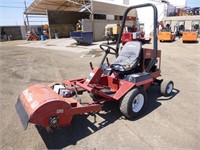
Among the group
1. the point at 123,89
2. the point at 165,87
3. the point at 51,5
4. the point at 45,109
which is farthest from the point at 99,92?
the point at 51,5

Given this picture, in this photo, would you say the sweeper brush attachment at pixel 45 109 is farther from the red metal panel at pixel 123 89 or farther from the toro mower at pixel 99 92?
the red metal panel at pixel 123 89

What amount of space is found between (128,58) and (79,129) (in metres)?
1.90

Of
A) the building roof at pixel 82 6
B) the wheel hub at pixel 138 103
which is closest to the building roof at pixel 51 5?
the building roof at pixel 82 6

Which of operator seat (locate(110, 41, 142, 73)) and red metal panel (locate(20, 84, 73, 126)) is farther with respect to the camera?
operator seat (locate(110, 41, 142, 73))

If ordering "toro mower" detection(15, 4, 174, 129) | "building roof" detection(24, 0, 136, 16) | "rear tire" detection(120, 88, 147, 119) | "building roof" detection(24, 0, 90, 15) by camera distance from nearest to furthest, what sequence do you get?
"toro mower" detection(15, 4, 174, 129) < "rear tire" detection(120, 88, 147, 119) < "building roof" detection(24, 0, 136, 16) < "building roof" detection(24, 0, 90, 15)

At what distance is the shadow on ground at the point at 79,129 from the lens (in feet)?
9.19

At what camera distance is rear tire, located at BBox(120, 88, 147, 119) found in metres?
3.22

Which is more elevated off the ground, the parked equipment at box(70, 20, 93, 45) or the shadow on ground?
the parked equipment at box(70, 20, 93, 45)

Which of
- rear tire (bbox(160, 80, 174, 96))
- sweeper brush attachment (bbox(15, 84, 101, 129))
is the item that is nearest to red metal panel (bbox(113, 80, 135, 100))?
sweeper brush attachment (bbox(15, 84, 101, 129))

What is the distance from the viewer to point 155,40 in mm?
3717

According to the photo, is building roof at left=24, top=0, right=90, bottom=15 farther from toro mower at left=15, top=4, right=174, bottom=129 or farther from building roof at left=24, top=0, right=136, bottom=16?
toro mower at left=15, top=4, right=174, bottom=129

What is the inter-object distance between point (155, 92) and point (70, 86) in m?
2.35

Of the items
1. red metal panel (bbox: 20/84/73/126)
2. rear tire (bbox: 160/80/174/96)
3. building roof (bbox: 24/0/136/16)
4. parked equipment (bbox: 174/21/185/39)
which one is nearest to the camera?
red metal panel (bbox: 20/84/73/126)

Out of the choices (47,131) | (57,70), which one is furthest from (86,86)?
(57,70)
